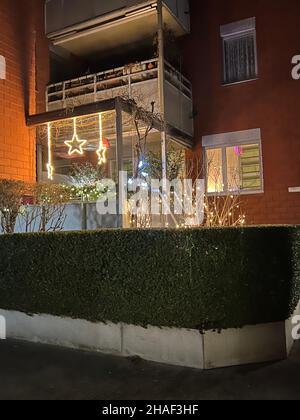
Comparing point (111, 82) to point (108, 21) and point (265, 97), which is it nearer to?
point (108, 21)

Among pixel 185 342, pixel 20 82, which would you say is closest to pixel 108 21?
pixel 20 82

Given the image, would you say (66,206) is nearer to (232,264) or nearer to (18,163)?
(18,163)

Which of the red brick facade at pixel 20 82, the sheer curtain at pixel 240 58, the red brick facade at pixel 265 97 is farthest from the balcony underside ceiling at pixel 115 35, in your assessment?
the sheer curtain at pixel 240 58

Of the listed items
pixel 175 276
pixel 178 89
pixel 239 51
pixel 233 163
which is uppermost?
pixel 239 51

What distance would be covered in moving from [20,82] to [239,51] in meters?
5.77

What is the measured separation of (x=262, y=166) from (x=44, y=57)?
6.42m

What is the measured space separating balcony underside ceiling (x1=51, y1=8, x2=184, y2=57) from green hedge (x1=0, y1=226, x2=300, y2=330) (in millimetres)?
7084

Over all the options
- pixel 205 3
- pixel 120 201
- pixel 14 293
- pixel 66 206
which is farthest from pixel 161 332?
pixel 205 3

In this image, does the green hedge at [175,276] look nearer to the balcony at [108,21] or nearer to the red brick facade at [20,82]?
the red brick facade at [20,82]

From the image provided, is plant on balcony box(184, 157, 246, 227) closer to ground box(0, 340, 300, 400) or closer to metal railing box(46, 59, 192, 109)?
metal railing box(46, 59, 192, 109)

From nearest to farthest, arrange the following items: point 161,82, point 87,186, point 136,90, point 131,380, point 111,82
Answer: point 131,380 < point 87,186 < point 161,82 < point 136,90 < point 111,82

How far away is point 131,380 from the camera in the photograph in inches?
157

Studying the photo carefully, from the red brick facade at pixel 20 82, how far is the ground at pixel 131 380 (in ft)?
18.5

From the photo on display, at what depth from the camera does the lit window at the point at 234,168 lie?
33.6ft
